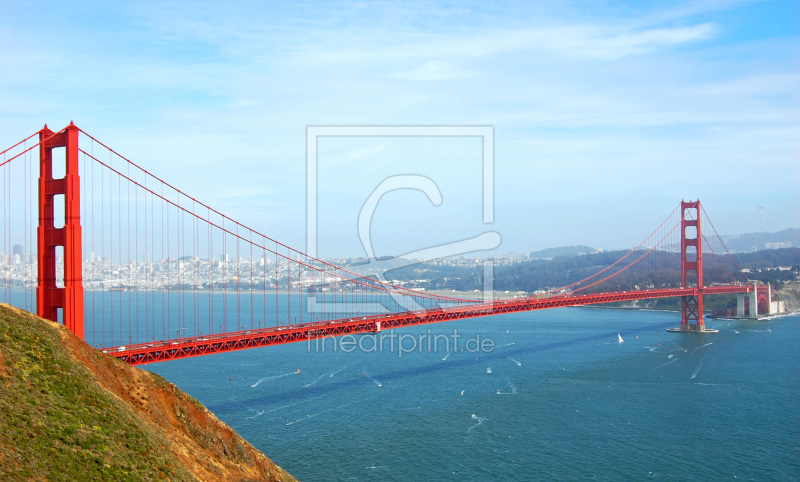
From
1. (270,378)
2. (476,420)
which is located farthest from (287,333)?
(270,378)

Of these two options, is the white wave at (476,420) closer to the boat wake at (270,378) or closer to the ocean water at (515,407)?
the ocean water at (515,407)

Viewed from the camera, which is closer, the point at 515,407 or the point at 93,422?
the point at 93,422

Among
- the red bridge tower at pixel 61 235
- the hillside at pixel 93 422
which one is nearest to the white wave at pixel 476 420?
the hillside at pixel 93 422

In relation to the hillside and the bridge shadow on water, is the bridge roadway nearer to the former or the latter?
the bridge shadow on water

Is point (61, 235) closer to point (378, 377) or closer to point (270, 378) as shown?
point (270, 378)

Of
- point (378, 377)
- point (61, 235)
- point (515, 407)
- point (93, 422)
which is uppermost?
point (61, 235)

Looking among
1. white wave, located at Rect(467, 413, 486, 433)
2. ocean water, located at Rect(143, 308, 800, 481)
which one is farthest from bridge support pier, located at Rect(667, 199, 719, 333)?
white wave, located at Rect(467, 413, 486, 433)
